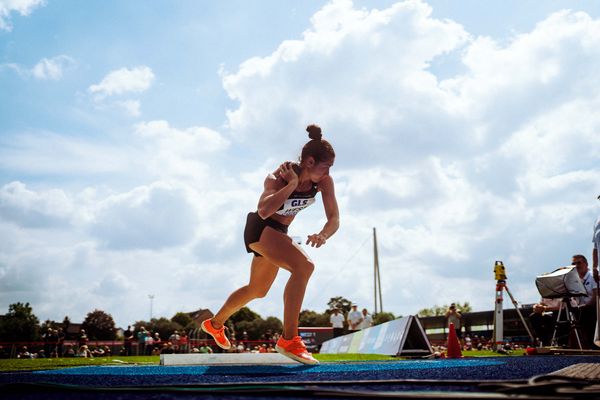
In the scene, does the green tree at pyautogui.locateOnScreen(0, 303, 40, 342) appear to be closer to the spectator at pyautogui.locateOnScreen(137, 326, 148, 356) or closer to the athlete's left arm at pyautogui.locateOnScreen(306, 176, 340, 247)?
the spectator at pyautogui.locateOnScreen(137, 326, 148, 356)

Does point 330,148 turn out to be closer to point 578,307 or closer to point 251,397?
point 251,397

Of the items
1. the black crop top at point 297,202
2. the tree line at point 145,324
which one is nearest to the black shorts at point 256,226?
the black crop top at point 297,202

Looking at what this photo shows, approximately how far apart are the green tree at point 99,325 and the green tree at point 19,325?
9.44m

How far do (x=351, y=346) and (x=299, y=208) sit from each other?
9.01 m

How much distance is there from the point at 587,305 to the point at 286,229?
6.42m

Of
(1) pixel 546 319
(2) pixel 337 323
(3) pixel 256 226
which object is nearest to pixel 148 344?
(2) pixel 337 323

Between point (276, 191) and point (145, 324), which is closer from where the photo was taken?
point (276, 191)

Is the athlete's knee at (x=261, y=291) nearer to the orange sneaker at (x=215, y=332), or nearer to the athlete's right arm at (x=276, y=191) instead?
the orange sneaker at (x=215, y=332)

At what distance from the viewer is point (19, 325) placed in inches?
2643

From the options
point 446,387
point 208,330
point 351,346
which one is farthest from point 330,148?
point 351,346

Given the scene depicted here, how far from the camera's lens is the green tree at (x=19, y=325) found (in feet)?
216

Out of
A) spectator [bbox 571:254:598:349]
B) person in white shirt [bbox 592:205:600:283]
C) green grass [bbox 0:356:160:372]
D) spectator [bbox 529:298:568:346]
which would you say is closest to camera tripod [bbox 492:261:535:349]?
spectator [bbox 529:298:568:346]

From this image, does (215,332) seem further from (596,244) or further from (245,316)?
(245,316)

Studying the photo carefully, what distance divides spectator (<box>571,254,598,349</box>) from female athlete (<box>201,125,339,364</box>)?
Result: 5.97 metres
